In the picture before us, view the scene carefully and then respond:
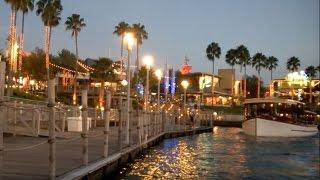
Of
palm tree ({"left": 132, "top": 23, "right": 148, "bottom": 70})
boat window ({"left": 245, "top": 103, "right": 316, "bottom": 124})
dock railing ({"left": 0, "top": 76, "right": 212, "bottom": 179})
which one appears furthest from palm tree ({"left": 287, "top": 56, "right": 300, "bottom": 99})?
dock railing ({"left": 0, "top": 76, "right": 212, "bottom": 179})

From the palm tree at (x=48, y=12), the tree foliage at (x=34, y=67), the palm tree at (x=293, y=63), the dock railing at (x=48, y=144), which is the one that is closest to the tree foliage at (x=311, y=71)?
the palm tree at (x=293, y=63)

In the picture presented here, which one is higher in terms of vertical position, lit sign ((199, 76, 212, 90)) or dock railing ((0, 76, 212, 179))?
lit sign ((199, 76, 212, 90))

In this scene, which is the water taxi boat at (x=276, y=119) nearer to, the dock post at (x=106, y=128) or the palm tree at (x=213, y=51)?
the dock post at (x=106, y=128)

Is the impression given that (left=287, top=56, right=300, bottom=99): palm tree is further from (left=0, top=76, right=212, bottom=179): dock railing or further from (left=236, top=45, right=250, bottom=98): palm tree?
(left=0, top=76, right=212, bottom=179): dock railing

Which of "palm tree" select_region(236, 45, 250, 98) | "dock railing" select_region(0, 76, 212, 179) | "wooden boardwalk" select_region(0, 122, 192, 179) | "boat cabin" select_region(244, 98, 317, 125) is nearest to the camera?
"dock railing" select_region(0, 76, 212, 179)

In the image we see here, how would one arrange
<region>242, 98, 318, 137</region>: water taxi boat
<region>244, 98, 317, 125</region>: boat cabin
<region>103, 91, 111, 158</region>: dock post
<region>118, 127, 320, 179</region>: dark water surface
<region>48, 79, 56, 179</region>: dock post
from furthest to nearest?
<region>244, 98, 317, 125</region>: boat cabin
<region>242, 98, 318, 137</region>: water taxi boat
<region>118, 127, 320, 179</region>: dark water surface
<region>103, 91, 111, 158</region>: dock post
<region>48, 79, 56, 179</region>: dock post

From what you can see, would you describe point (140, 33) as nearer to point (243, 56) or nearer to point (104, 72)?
point (104, 72)

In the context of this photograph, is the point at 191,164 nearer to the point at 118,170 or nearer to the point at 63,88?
the point at 118,170

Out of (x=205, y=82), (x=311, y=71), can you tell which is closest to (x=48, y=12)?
(x=205, y=82)

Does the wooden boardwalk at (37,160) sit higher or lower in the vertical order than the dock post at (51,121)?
lower

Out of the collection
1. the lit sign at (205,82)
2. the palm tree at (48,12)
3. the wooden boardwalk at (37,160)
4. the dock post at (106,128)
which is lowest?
the wooden boardwalk at (37,160)

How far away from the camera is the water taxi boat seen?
60344 millimetres

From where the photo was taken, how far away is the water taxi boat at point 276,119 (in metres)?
60.3

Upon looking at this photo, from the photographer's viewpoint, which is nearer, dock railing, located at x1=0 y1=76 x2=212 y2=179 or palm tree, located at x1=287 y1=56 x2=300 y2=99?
dock railing, located at x1=0 y1=76 x2=212 y2=179
